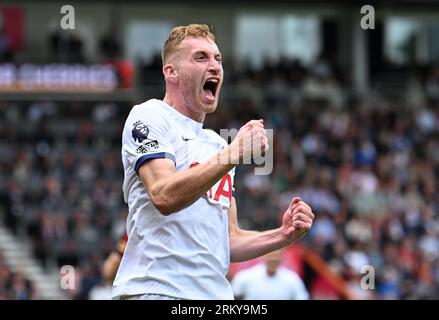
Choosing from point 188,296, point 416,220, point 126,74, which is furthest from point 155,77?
point 188,296

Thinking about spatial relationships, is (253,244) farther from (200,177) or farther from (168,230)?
(200,177)

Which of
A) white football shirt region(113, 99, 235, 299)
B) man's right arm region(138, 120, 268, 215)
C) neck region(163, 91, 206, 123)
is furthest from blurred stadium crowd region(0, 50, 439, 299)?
man's right arm region(138, 120, 268, 215)

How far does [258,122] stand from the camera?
494 centimetres

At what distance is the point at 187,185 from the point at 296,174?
1898 centimetres

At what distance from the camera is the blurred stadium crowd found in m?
20.8

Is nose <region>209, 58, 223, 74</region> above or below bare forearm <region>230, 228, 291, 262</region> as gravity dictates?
above

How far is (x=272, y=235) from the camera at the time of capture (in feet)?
18.4

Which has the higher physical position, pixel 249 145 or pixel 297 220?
pixel 249 145

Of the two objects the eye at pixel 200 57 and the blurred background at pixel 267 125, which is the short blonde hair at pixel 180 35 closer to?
the eye at pixel 200 57

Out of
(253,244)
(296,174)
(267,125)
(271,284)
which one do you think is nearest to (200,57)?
(253,244)

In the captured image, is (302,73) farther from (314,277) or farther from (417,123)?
(314,277)

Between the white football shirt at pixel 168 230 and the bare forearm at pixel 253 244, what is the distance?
0.27m

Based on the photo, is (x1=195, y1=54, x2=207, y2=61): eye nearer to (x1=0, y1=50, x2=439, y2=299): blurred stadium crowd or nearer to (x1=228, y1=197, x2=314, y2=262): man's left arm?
(x1=228, y1=197, x2=314, y2=262): man's left arm

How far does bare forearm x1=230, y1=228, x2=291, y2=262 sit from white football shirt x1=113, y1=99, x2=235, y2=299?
0.90ft
